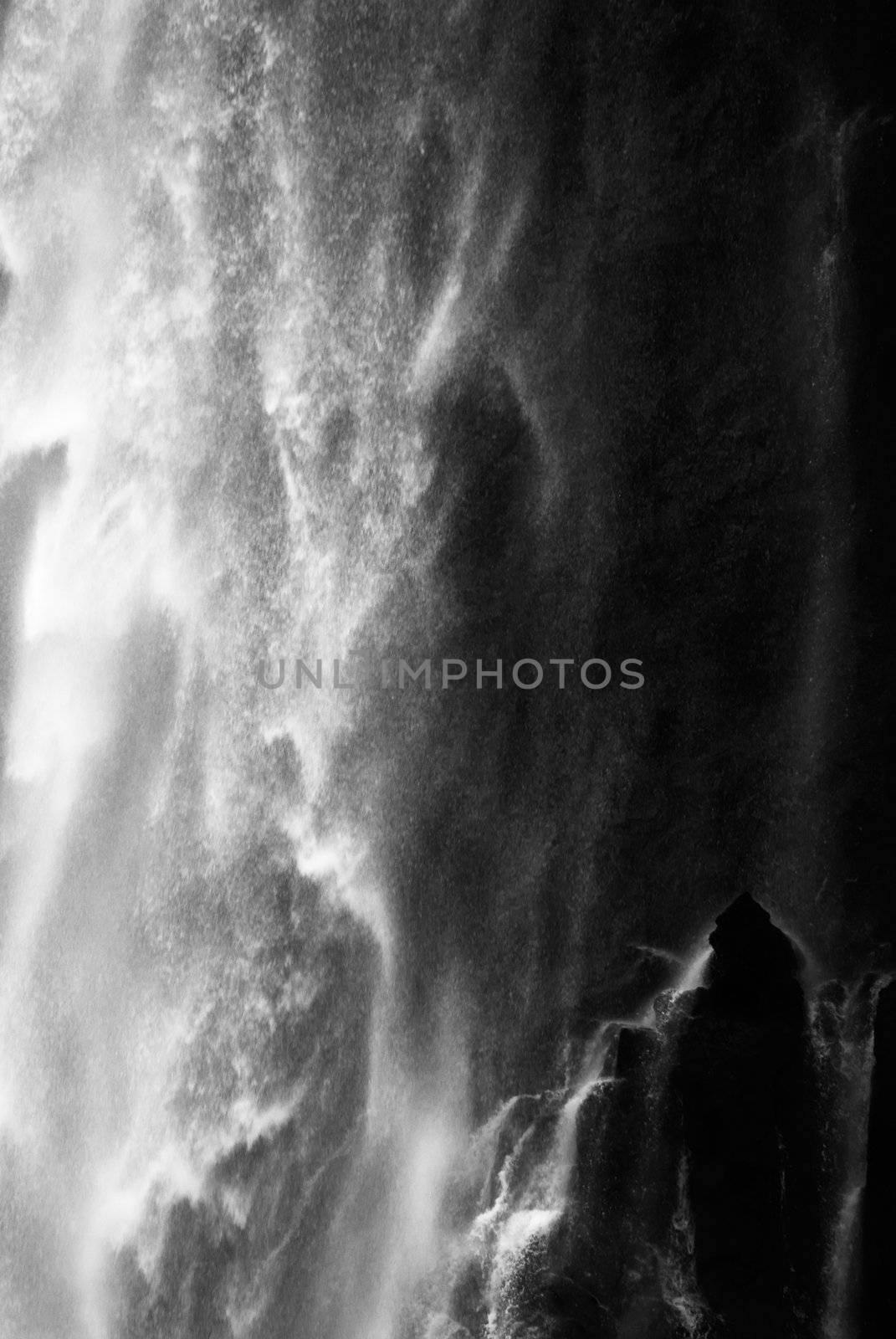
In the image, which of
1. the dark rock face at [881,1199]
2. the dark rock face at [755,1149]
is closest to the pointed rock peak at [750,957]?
the dark rock face at [755,1149]

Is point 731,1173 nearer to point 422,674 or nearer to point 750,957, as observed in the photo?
point 750,957

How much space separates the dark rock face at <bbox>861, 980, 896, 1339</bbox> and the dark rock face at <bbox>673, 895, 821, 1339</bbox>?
40cm

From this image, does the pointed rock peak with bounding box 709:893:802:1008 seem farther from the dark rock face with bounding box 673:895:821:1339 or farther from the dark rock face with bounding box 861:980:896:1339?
the dark rock face with bounding box 861:980:896:1339

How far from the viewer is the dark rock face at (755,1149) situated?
9.49 meters

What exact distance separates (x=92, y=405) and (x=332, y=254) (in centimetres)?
305

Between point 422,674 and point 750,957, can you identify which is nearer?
point 750,957

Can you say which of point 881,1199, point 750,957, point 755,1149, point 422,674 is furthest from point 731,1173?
point 422,674

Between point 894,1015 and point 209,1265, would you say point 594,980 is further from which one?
point 209,1265

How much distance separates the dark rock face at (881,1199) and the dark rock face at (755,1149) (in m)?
0.40

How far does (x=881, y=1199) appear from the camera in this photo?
922cm

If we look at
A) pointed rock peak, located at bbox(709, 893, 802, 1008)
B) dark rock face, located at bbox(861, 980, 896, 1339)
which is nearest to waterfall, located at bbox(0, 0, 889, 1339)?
pointed rock peak, located at bbox(709, 893, 802, 1008)

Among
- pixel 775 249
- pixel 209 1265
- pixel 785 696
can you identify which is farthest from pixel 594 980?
pixel 775 249

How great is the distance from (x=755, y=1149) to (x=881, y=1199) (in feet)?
2.96

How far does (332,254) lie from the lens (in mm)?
12719
